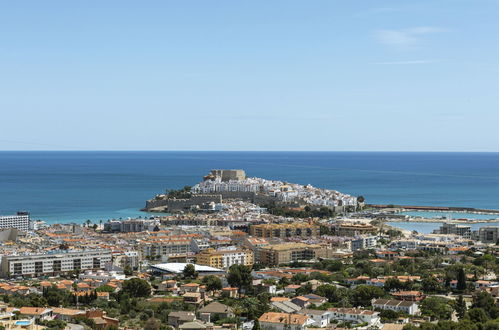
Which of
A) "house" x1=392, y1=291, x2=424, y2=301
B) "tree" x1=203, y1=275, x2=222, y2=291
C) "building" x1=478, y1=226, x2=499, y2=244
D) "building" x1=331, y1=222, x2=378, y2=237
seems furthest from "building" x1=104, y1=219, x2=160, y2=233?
"house" x1=392, y1=291, x2=424, y2=301

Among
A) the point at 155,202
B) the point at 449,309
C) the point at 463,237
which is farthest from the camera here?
the point at 155,202

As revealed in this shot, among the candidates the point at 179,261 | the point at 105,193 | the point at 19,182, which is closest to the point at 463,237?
the point at 179,261

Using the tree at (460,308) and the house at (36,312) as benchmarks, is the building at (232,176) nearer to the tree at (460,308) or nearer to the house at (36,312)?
the tree at (460,308)

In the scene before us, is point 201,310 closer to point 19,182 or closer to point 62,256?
point 62,256

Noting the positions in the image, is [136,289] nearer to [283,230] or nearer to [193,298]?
[193,298]

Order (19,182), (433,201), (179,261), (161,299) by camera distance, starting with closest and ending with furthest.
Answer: (161,299) < (179,261) < (433,201) < (19,182)

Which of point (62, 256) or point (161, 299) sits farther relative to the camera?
point (62, 256)

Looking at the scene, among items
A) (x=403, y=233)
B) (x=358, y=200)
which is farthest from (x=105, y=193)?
(x=403, y=233)
